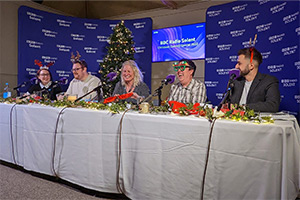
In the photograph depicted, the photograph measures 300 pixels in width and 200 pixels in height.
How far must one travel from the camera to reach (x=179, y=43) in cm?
626

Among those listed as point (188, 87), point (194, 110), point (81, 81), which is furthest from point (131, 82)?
point (194, 110)

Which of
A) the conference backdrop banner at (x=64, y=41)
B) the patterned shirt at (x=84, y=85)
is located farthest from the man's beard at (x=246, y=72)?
the conference backdrop banner at (x=64, y=41)

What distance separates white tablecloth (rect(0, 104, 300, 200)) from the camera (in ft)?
4.18

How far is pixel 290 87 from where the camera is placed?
386 centimetres

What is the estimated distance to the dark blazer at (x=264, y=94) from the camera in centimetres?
220

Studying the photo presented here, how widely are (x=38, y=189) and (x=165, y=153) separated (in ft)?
4.42

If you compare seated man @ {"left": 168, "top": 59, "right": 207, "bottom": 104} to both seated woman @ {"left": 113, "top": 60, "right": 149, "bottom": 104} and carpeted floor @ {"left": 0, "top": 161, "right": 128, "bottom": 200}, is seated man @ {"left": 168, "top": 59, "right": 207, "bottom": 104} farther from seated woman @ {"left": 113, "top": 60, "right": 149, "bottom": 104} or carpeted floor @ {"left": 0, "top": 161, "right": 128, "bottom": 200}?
carpeted floor @ {"left": 0, "top": 161, "right": 128, "bottom": 200}

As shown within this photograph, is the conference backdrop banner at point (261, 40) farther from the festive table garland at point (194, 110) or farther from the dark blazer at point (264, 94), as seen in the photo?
the festive table garland at point (194, 110)

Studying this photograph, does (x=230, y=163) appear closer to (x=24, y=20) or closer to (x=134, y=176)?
(x=134, y=176)

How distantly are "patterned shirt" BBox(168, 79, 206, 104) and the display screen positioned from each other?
10.4 feet

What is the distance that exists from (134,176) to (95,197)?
1.54 ft

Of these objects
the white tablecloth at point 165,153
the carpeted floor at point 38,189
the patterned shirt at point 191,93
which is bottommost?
the carpeted floor at point 38,189

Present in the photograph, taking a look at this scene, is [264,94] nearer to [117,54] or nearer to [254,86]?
[254,86]

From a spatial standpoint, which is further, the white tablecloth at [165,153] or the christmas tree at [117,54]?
the christmas tree at [117,54]
